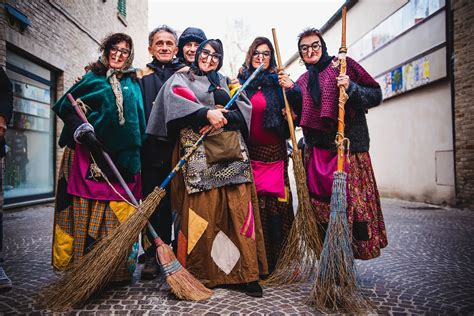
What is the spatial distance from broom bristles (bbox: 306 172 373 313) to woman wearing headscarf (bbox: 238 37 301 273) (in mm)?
603

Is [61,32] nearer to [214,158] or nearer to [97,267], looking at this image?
[214,158]

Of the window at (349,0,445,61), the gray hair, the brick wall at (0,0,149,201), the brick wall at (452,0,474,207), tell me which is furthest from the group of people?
the window at (349,0,445,61)

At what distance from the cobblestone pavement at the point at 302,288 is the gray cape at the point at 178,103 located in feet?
4.10

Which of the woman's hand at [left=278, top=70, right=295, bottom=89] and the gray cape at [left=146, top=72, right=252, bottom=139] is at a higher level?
the woman's hand at [left=278, top=70, right=295, bottom=89]

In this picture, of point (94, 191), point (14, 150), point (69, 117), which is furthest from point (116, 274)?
point (14, 150)

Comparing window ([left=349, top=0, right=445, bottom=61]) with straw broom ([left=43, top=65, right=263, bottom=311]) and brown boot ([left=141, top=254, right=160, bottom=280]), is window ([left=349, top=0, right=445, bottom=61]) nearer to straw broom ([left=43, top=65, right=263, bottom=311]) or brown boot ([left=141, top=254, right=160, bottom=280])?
straw broom ([left=43, top=65, right=263, bottom=311])

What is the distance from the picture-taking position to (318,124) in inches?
108

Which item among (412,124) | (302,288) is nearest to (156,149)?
(302,288)

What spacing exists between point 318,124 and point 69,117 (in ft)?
6.27

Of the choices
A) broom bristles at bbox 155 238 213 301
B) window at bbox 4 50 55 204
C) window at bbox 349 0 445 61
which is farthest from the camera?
window at bbox 349 0 445 61

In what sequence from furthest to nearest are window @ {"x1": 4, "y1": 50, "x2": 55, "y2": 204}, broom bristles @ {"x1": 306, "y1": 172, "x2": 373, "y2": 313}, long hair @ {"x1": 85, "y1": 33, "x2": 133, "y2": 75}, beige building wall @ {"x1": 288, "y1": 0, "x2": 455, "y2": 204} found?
beige building wall @ {"x1": 288, "y1": 0, "x2": 455, "y2": 204}
window @ {"x1": 4, "y1": 50, "x2": 55, "y2": 204}
long hair @ {"x1": 85, "y1": 33, "x2": 133, "y2": 75}
broom bristles @ {"x1": 306, "y1": 172, "x2": 373, "y2": 313}

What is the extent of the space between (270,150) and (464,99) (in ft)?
19.6

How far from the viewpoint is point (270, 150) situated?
2926mm

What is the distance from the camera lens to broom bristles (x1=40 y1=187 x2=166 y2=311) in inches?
90.1
